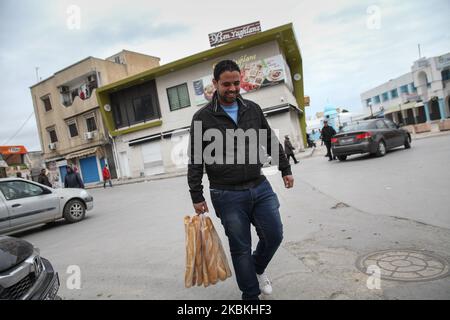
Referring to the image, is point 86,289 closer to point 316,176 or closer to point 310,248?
point 310,248

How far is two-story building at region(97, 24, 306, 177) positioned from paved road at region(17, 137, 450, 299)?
48.7ft

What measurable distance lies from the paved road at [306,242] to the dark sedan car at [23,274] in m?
0.76

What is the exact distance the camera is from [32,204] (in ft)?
27.5

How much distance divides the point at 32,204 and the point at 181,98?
18.4 meters

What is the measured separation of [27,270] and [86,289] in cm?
127

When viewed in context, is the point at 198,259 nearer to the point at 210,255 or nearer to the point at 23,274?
the point at 210,255

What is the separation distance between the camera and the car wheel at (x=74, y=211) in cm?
921

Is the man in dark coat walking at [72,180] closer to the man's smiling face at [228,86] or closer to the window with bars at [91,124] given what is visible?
the man's smiling face at [228,86]

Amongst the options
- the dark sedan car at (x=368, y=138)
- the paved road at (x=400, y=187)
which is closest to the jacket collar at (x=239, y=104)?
the paved road at (x=400, y=187)

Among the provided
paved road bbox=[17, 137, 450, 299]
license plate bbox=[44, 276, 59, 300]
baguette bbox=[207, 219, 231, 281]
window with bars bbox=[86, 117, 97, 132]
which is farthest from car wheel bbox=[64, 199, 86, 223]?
window with bars bbox=[86, 117, 97, 132]

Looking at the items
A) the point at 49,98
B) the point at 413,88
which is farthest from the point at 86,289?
the point at 413,88

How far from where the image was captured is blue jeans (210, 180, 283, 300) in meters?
2.82

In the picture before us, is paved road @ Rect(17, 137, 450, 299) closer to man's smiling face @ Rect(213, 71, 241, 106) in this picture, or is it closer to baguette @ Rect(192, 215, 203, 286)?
baguette @ Rect(192, 215, 203, 286)

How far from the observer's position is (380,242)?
13.2 feet
